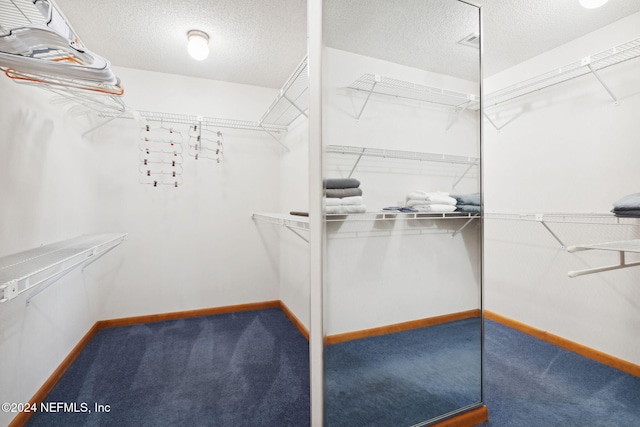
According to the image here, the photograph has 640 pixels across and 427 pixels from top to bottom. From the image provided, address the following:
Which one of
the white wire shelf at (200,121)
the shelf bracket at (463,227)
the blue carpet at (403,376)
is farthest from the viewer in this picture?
the white wire shelf at (200,121)

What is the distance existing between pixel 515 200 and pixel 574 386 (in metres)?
1.36

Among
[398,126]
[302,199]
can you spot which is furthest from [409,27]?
[302,199]

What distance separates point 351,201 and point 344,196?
0.05m

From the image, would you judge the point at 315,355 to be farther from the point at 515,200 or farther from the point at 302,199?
the point at 515,200

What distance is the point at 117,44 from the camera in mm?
2121

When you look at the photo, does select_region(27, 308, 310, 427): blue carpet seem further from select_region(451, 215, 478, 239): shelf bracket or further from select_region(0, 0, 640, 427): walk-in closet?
select_region(451, 215, 478, 239): shelf bracket

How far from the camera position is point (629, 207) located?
1.40 m

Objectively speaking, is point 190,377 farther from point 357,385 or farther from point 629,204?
point 629,204

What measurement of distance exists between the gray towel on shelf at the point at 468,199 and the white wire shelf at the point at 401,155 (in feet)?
0.57

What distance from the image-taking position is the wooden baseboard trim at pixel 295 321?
2336 mm

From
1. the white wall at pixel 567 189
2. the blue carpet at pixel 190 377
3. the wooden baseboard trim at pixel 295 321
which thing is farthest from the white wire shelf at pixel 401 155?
the wooden baseboard trim at pixel 295 321

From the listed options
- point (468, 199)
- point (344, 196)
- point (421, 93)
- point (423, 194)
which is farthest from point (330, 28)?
point (468, 199)

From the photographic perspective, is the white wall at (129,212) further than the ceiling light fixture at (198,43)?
No

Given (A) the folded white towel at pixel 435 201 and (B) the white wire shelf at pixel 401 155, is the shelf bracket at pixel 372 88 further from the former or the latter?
(A) the folded white towel at pixel 435 201
